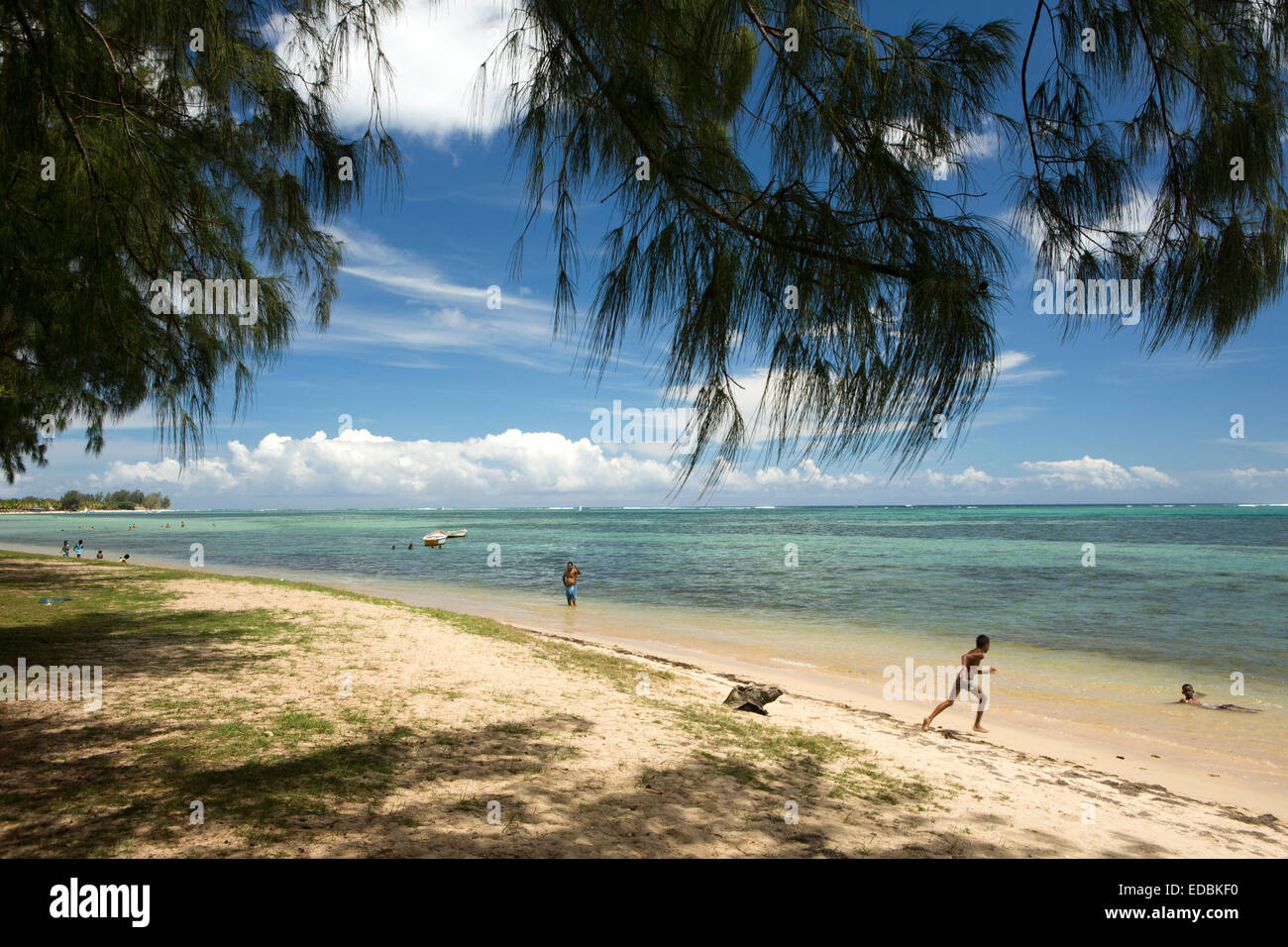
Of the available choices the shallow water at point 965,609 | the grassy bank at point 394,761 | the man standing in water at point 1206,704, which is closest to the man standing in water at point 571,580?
the shallow water at point 965,609

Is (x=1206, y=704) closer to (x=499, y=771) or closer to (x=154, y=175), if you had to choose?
(x=499, y=771)

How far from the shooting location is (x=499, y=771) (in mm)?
4598

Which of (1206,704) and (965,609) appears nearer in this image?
(1206,704)

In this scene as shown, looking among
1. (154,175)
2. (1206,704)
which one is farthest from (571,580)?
(154,175)

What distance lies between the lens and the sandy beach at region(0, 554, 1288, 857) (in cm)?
349

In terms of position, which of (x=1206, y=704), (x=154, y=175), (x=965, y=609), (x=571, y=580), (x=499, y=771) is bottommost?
(x=965, y=609)

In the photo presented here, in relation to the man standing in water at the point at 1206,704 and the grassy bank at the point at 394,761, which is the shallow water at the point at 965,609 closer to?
the man standing in water at the point at 1206,704

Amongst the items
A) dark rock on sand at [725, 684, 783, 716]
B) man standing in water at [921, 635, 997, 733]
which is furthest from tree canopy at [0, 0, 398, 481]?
man standing in water at [921, 635, 997, 733]

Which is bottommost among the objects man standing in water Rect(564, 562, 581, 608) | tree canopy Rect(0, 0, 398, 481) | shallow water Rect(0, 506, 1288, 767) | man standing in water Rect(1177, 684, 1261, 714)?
shallow water Rect(0, 506, 1288, 767)

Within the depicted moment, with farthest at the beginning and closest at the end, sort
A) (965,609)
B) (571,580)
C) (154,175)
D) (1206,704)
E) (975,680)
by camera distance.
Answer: (965,609), (571,580), (1206,704), (975,680), (154,175)

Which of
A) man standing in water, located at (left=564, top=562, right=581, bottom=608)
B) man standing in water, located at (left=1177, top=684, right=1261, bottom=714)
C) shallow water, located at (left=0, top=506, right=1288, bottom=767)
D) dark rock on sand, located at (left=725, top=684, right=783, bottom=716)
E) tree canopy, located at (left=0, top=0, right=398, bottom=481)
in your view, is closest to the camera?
tree canopy, located at (left=0, top=0, right=398, bottom=481)

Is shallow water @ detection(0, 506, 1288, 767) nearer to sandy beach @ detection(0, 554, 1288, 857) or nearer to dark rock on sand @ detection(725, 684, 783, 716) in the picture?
sandy beach @ detection(0, 554, 1288, 857)
